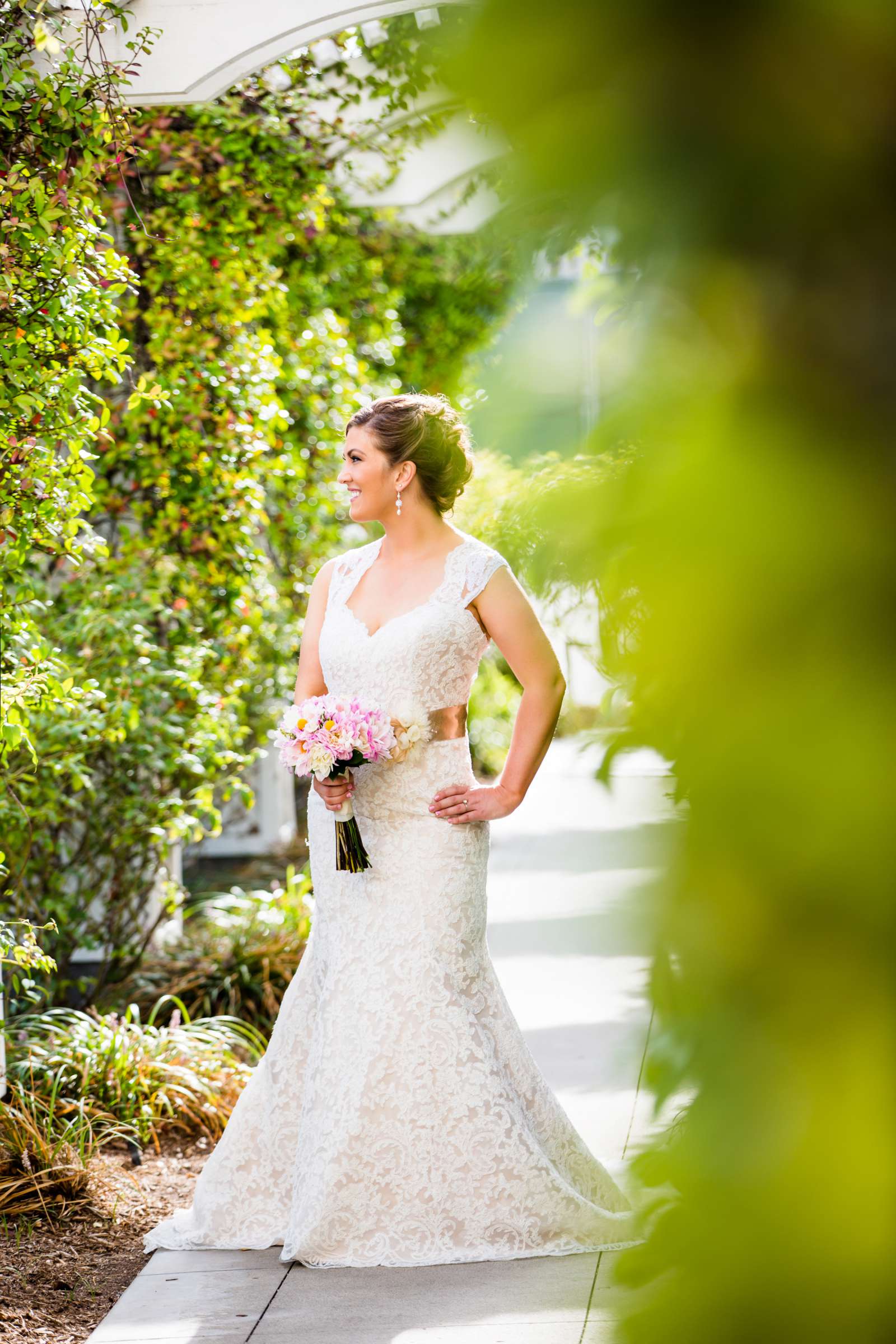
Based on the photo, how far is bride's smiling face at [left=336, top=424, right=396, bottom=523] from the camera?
390 centimetres

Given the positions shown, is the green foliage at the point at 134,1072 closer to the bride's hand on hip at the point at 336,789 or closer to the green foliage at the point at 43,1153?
the green foliage at the point at 43,1153

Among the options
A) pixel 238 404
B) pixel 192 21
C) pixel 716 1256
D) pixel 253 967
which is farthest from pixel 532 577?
pixel 253 967

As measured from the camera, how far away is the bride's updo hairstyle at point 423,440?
3887mm

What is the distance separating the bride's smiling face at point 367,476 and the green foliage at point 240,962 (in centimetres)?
260

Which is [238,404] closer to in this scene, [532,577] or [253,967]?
[253,967]

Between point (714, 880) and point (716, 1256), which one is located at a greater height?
point (714, 880)

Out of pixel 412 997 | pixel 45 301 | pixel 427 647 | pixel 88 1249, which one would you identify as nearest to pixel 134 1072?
pixel 88 1249

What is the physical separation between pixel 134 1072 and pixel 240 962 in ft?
4.30

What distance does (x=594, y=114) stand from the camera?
3.05 ft

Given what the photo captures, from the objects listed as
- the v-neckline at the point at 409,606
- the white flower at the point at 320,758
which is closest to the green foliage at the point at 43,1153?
the white flower at the point at 320,758

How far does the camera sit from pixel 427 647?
3812 mm

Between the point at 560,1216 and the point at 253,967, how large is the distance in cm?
256

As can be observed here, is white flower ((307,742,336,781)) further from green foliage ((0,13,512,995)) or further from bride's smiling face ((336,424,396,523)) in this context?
green foliage ((0,13,512,995))

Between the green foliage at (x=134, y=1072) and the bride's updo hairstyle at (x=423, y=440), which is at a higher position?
the bride's updo hairstyle at (x=423, y=440)
